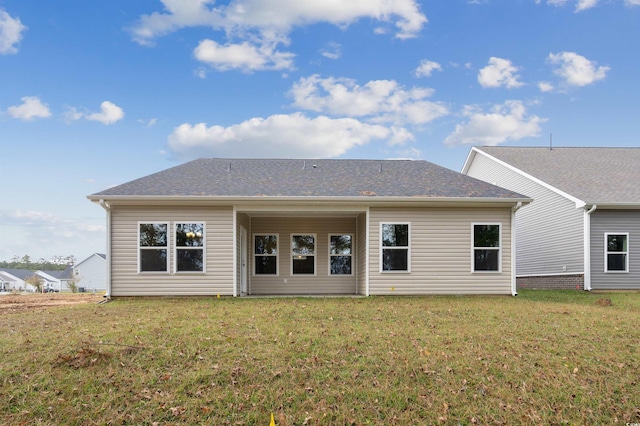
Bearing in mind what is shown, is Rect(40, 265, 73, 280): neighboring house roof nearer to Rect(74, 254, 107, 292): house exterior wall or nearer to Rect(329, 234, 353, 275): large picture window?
Rect(74, 254, 107, 292): house exterior wall

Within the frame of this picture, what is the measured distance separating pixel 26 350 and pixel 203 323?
109 inches

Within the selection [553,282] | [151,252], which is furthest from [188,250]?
[553,282]

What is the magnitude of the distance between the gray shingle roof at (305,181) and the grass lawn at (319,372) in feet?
16.7

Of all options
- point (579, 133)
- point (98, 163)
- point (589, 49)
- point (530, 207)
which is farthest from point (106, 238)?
point (579, 133)

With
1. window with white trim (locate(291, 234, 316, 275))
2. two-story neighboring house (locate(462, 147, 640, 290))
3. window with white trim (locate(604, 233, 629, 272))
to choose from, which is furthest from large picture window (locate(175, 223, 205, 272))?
window with white trim (locate(604, 233, 629, 272))

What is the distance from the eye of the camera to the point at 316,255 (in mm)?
16859

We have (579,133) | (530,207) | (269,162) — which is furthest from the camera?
(579,133)

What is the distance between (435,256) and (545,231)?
678 cm

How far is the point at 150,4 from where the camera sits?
1495cm

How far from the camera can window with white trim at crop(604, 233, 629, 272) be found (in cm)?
1650

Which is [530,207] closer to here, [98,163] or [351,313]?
[351,313]

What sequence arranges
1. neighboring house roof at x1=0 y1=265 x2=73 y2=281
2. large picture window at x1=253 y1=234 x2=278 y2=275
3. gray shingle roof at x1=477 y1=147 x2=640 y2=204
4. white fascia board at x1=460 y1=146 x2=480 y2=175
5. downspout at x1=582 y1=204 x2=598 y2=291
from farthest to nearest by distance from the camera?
neighboring house roof at x1=0 y1=265 x2=73 y2=281
white fascia board at x1=460 y1=146 x2=480 y2=175
gray shingle roof at x1=477 y1=147 x2=640 y2=204
large picture window at x1=253 y1=234 x2=278 y2=275
downspout at x1=582 y1=204 x2=598 y2=291

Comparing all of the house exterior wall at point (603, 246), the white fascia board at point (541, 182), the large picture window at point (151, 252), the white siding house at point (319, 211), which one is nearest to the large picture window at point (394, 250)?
the white siding house at point (319, 211)

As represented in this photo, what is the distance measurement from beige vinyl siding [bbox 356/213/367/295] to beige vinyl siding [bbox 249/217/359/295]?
478 mm
